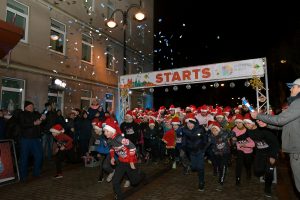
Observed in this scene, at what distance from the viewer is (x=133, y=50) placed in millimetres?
27125

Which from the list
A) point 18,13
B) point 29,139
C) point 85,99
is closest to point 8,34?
point 29,139

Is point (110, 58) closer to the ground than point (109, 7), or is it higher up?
closer to the ground

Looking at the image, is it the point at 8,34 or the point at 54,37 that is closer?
the point at 8,34

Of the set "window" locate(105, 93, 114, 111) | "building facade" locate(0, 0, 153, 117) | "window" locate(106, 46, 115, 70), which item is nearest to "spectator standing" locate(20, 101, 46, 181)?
"building facade" locate(0, 0, 153, 117)

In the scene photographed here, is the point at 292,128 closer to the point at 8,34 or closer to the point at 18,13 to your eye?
the point at 8,34

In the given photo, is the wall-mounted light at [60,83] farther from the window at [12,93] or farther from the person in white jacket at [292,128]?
the person in white jacket at [292,128]

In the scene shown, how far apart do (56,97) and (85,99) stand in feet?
9.84

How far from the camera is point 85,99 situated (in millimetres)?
19297

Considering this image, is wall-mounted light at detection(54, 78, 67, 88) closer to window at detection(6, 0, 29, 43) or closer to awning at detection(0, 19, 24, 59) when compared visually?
window at detection(6, 0, 29, 43)

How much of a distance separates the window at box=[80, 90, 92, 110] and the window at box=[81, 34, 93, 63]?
2.19 m

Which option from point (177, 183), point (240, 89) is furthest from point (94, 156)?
point (240, 89)

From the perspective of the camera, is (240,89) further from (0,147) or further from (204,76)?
(0,147)

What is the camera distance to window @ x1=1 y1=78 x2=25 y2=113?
13.1 m

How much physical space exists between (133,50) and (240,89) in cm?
3679
